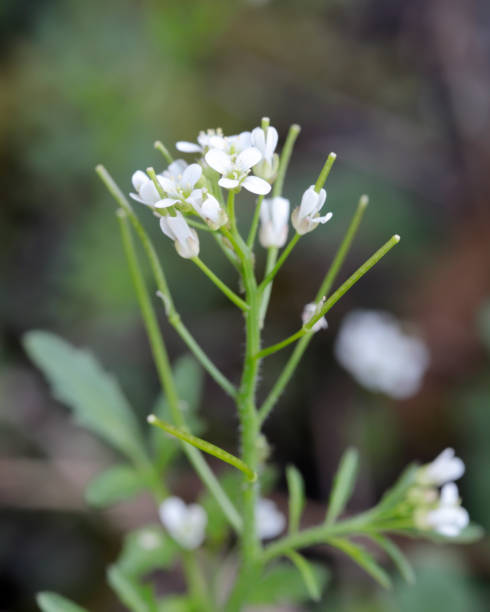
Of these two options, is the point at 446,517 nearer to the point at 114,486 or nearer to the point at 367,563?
the point at 367,563


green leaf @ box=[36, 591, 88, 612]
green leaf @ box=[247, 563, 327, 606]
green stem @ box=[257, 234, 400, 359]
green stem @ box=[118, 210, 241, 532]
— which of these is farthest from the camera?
green leaf @ box=[247, 563, 327, 606]

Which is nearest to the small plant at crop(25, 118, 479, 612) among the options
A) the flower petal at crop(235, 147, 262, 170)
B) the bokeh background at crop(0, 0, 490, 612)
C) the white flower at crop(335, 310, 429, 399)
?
the flower petal at crop(235, 147, 262, 170)

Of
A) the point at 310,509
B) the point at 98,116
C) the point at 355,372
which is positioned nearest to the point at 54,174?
the point at 98,116

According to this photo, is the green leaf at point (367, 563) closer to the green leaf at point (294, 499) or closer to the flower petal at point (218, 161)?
the green leaf at point (294, 499)

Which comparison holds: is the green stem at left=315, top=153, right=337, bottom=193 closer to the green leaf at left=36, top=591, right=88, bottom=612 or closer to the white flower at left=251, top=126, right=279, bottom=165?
the white flower at left=251, top=126, right=279, bottom=165

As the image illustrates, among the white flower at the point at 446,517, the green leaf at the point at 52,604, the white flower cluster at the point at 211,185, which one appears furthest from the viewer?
the white flower at the point at 446,517

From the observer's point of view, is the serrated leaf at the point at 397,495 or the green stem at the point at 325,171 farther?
the serrated leaf at the point at 397,495

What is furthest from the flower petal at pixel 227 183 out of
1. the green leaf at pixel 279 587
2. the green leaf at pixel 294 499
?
the green leaf at pixel 279 587
